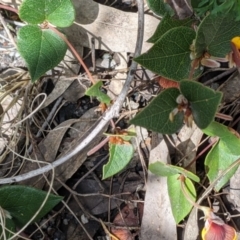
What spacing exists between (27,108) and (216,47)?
23.7 inches

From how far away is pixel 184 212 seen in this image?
1472 mm

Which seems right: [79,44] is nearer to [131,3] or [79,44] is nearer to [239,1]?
[131,3]

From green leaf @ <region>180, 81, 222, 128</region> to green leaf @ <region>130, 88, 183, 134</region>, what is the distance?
4 centimetres

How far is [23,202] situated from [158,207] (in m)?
0.39

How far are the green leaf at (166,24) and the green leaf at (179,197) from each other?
1.29ft

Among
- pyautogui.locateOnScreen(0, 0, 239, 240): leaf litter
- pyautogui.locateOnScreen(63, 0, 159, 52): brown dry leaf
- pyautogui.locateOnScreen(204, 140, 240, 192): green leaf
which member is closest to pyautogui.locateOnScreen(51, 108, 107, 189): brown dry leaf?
pyautogui.locateOnScreen(0, 0, 239, 240): leaf litter

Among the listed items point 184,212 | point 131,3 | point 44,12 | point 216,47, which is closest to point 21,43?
point 44,12

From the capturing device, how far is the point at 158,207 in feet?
5.04

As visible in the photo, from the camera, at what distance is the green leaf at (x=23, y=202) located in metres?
Answer: 1.47

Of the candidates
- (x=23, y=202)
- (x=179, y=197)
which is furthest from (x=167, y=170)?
(x=23, y=202)

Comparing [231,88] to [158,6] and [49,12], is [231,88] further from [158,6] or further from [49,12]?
[49,12]

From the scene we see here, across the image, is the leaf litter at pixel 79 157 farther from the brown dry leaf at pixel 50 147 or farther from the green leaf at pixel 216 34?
the green leaf at pixel 216 34

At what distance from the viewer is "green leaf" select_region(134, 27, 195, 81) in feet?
4.33

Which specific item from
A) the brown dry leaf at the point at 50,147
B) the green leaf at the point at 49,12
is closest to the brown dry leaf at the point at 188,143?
the brown dry leaf at the point at 50,147
